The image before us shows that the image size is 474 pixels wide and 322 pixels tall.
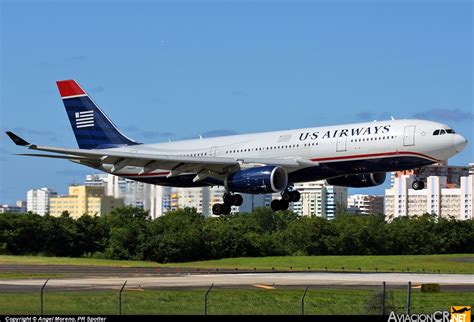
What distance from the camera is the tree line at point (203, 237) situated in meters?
120

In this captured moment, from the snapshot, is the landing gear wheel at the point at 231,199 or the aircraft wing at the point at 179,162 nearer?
the aircraft wing at the point at 179,162

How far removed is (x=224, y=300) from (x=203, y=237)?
81.2m

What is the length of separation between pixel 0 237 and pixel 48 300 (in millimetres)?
79152

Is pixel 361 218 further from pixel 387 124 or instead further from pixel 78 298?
pixel 78 298

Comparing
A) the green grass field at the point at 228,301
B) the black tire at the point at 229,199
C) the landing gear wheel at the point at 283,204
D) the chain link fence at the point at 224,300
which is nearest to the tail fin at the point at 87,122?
the black tire at the point at 229,199

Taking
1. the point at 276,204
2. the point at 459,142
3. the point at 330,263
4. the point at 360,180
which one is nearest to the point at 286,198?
the point at 276,204

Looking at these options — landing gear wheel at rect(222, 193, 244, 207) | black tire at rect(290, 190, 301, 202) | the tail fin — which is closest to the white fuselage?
landing gear wheel at rect(222, 193, 244, 207)

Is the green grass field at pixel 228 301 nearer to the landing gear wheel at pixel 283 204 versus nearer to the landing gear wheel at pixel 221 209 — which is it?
the landing gear wheel at pixel 221 209

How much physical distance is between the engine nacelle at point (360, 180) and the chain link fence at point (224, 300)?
785 inches

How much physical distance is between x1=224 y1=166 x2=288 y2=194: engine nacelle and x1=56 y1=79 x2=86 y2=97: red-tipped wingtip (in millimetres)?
20607

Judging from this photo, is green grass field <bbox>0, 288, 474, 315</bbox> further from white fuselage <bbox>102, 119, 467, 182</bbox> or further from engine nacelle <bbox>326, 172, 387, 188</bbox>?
engine nacelle <bbox>326, 172, 387, 188</bbox>

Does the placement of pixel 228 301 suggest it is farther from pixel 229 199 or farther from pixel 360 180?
pixel 360 180

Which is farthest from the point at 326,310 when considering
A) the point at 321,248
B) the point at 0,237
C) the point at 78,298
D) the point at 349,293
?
the point at 321,248

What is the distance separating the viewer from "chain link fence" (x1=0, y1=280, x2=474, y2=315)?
3953 centimetres
